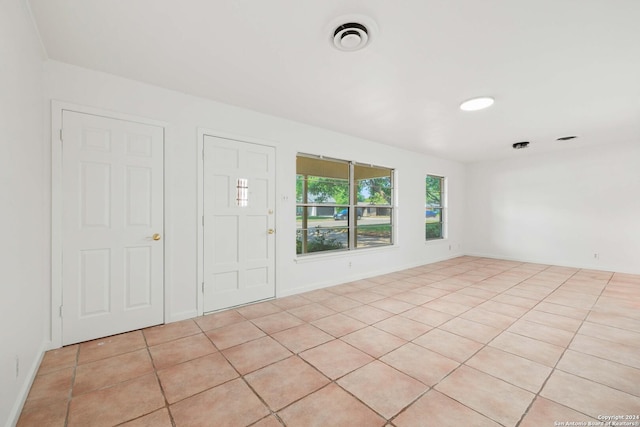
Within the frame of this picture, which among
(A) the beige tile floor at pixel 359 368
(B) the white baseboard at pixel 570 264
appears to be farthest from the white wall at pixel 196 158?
(B) the white baseboard at pixel 570 264

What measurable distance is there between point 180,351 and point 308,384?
4.12ft

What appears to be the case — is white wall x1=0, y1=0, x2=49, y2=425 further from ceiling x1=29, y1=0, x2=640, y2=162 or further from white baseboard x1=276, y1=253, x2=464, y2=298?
white baseboard x1=276, y1=253, x2=464, y2=298

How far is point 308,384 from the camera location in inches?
74.9

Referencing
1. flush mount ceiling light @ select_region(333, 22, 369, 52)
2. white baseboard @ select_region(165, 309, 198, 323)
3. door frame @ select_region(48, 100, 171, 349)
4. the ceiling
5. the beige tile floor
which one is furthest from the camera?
white baseboard @ select_region(165, 309, 198, 323)

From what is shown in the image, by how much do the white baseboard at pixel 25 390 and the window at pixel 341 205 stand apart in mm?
2875

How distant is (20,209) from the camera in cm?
174

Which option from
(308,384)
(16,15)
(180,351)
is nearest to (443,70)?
(308,384)

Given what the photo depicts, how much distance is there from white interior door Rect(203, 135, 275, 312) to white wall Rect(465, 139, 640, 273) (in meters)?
6.09

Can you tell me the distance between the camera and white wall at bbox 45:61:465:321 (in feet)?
8.75

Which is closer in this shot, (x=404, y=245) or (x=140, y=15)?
(x=140, y=15)

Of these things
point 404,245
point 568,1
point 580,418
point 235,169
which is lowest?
→ point 580,418

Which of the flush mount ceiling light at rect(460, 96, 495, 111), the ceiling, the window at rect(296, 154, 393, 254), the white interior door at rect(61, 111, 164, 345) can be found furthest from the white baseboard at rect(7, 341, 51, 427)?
the flush mount ceiling light at rect(460, 96, 495, 111)

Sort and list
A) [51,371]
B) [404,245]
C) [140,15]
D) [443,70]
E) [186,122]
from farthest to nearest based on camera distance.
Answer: [404,245] → [186,122] → [443,70] → [51,371] → [140,15]

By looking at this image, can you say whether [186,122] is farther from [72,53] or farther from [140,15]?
[140,15]
